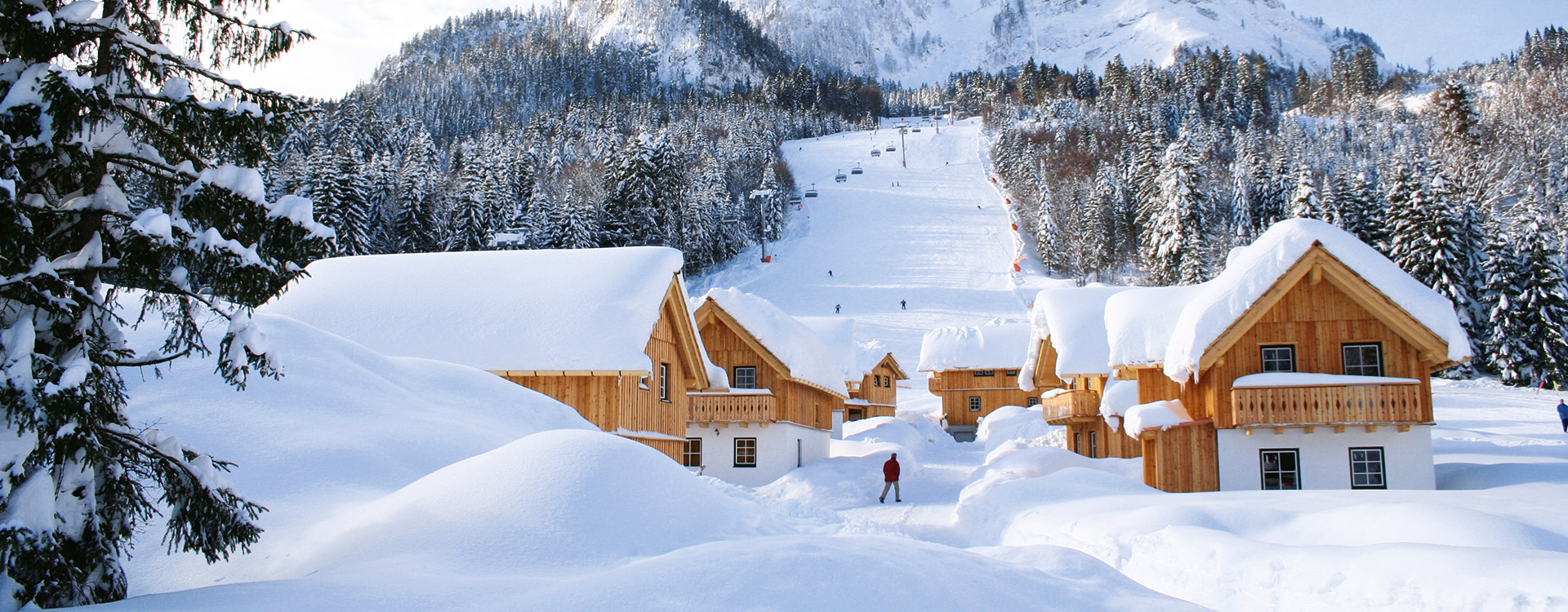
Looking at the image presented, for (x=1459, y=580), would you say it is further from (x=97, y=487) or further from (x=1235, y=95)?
(x=1235, y=95)

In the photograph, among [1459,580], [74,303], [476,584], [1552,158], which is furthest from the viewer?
[1552,158]

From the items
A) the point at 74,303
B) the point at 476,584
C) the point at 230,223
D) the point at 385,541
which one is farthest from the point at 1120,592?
the point at 74,303

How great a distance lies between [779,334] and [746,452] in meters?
4.60

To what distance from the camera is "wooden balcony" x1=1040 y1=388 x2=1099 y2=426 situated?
3042cm

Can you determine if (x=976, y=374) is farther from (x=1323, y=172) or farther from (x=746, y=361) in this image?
(x=1323, y=172)

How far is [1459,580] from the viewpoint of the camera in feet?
28.8

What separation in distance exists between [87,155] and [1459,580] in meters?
12.2

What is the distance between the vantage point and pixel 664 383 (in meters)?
25.1

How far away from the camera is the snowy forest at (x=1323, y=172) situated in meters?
47.0

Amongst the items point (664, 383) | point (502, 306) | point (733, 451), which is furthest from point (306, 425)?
point (733, 451)

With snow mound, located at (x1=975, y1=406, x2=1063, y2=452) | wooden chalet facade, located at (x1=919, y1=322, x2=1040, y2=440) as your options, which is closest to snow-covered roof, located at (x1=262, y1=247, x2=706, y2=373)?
snow mound, located at (x1=975, y1=406, x2=1063, y2=452)

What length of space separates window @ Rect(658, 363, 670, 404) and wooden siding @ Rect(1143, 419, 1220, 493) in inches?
510

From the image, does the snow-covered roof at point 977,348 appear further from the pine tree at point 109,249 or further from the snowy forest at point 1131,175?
the pine tree at point 109,249

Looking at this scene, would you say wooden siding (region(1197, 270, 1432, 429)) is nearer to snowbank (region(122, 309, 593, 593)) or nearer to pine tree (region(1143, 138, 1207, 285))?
snowbank (region(122, 309, 593, 593))
